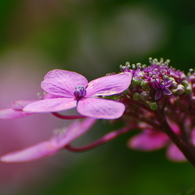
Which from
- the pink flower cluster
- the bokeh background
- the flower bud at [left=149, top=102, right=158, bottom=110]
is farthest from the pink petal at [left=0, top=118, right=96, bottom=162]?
the bokeh background

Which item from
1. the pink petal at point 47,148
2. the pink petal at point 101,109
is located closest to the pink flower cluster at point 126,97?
the pink petal at point 101,109

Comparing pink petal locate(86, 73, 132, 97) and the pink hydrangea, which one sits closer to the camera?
pink petal locate(86, 73, 132, 97)

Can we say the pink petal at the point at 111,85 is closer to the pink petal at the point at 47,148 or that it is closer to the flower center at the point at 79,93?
the flower center at the point at 79,93

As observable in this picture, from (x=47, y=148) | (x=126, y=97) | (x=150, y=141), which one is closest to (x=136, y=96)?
(x=126, y=97)

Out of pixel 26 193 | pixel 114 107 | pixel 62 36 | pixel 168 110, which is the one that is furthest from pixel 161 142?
pixel 62 36

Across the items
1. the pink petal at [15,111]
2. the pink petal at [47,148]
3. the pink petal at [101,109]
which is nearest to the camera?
the pink petal at [101,109]

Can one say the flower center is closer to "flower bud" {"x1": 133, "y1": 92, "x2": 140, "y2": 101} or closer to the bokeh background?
"flower bud" {"x1": 133, "y1": 92, "x2": 140, "y2": 101}

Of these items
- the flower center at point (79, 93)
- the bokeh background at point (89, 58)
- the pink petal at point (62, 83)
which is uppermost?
the bokeh background at point (89, 58)

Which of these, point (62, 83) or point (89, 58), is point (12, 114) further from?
point (89, 58)
